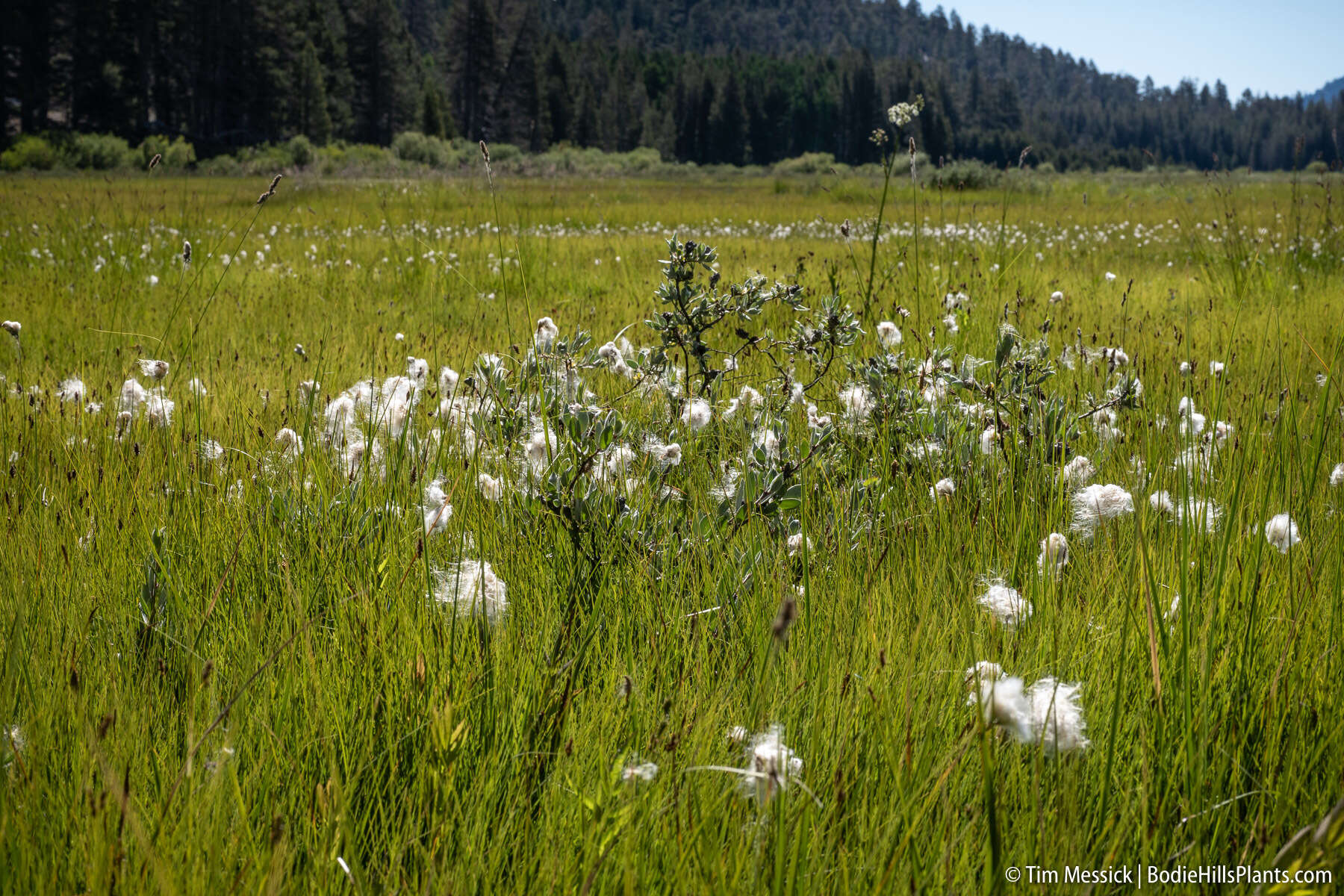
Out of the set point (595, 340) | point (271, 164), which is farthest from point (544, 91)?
point (595, 340)

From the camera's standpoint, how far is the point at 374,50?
74062mm

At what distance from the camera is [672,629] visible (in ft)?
5.42

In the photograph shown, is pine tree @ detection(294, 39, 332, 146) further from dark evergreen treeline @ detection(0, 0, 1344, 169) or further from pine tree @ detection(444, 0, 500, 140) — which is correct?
pine tree @ detection(444, 0, 500, 140)

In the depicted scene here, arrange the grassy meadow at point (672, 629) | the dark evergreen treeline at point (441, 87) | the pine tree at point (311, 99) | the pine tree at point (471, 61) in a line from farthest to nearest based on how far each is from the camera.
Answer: the pine tree at point (471, 61) < the pine tree at point (311, 99) < the dark evergreen treeline at point (441, 87) < the grassy meadow at point (672, 629)

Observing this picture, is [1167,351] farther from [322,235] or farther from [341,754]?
[322,235]

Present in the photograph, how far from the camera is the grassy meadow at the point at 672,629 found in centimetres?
114

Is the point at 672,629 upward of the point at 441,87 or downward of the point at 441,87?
downward

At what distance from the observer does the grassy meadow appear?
3.73 feet

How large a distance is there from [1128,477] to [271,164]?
41.8 m

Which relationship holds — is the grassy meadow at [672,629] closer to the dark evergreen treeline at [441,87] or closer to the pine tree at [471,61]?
the dark evergreen treeline at [441,87]

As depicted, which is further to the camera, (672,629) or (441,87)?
(441,87)

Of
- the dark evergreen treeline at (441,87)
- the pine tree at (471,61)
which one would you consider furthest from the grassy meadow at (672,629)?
the pine tree at (471,61)

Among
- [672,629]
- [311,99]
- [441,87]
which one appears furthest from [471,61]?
[672,629]

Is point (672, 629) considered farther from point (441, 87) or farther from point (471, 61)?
point (441, 87)
